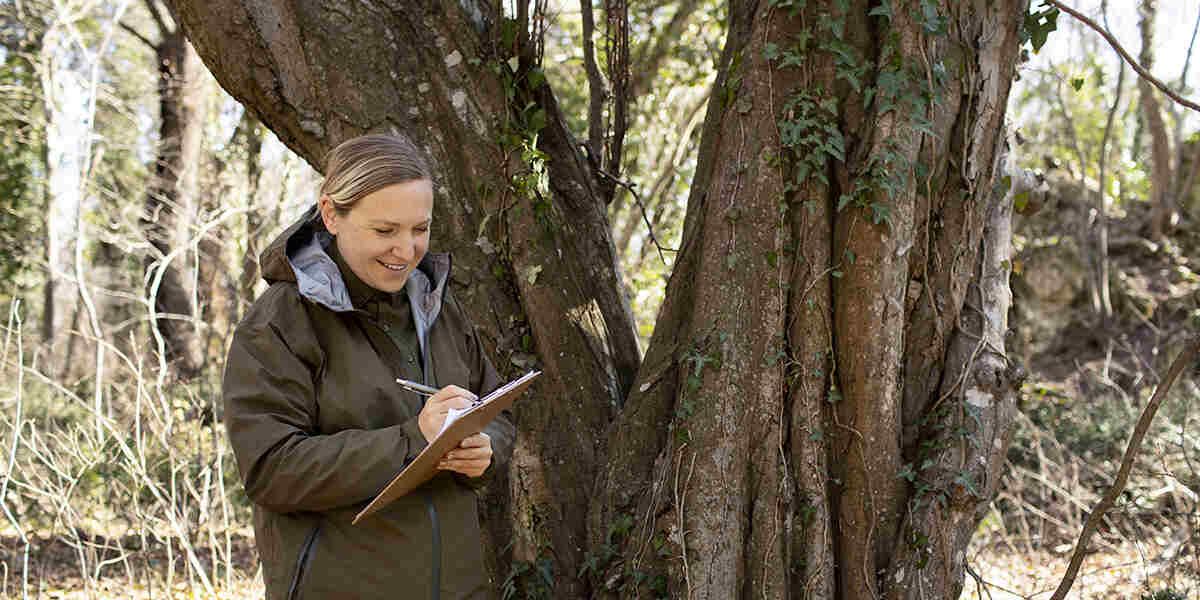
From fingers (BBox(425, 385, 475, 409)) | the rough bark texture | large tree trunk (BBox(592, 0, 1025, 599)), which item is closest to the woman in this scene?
fingers (BBox(425, 385, 475, 409))

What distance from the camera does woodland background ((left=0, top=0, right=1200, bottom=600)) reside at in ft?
18.4

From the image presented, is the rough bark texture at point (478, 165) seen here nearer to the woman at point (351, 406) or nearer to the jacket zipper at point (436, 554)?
the woman at point (351, 406)

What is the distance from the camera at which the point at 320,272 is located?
220cm

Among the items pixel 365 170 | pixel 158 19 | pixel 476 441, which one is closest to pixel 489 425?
pixel 476 441

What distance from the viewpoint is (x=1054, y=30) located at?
3.40 metres

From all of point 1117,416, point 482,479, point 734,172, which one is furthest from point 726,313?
point 1117,416

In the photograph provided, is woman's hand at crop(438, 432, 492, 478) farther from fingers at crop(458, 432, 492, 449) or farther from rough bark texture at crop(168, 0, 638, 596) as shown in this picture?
rough bark texture at crop(168, 0, 638, 596)

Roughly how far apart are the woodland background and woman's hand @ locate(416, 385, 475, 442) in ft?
4.93

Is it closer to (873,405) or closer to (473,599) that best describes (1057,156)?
(873,405)

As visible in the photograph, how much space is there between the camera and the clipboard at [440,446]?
196 centimetres

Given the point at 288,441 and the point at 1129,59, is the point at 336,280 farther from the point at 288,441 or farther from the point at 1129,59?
the point at 1129,59

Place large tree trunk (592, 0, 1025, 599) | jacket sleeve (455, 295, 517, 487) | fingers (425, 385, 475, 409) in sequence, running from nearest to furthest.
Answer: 1. fingers (425, 385, 475, 409)
2. jacket sleeve (455, 295, 517, 487)
3. large tree trunk (592, 0, 1025, 599)

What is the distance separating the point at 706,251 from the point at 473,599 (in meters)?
1.50

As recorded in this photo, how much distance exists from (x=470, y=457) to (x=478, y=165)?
1619mm
